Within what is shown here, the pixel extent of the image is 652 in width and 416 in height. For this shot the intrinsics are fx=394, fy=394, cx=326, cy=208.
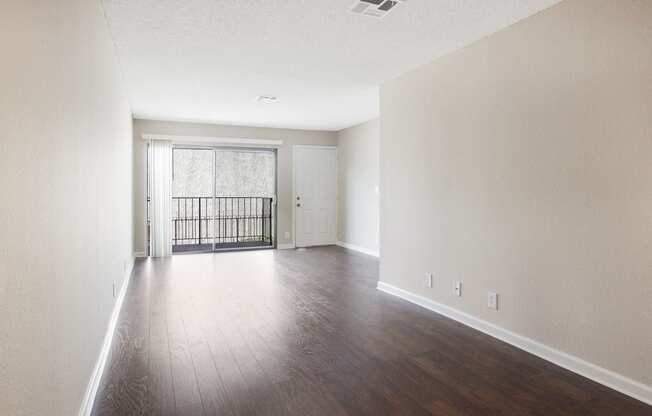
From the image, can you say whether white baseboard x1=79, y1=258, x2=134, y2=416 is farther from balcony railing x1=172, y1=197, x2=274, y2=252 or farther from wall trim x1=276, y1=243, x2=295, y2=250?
balcony railing x1=172, y1=197, x2=274, y2=252

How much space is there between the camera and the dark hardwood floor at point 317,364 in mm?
2105

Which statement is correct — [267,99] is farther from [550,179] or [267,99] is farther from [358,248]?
[550,179]

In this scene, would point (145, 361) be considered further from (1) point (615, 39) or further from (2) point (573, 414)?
(1) point (615, 39)

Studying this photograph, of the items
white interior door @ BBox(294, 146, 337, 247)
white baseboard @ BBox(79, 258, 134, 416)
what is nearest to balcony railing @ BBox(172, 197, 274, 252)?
white interior door @ BBox(294, 146, 337, 247)

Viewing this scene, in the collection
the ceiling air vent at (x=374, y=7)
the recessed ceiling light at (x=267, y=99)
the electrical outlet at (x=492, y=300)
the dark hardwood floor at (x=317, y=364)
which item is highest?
the recessed ceiling light at (x=267, y=99)

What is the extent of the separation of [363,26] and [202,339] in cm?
268

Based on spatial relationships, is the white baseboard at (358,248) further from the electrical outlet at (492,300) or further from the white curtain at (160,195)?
the electrical outlet at (492,300)

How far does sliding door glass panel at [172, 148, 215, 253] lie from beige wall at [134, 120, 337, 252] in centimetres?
63

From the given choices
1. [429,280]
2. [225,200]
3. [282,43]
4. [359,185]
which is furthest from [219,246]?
[282,43]

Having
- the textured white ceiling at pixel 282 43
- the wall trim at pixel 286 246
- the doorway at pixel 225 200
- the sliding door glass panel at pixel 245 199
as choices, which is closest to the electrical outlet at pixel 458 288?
the textured white ceiling at pixel 282 43

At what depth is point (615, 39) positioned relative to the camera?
2281mm

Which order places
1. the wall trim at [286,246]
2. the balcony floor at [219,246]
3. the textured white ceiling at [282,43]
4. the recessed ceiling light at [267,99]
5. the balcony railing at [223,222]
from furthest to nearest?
the balcony railing at [223,222] < the wall trim at [286,246] < the balcony floor at [219,246] < the recessed ceiling light at [267,99] < the textured white ceiling at [282,43]

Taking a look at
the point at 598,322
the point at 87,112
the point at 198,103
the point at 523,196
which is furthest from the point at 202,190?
the point at 598,322

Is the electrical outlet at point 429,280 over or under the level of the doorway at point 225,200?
under
